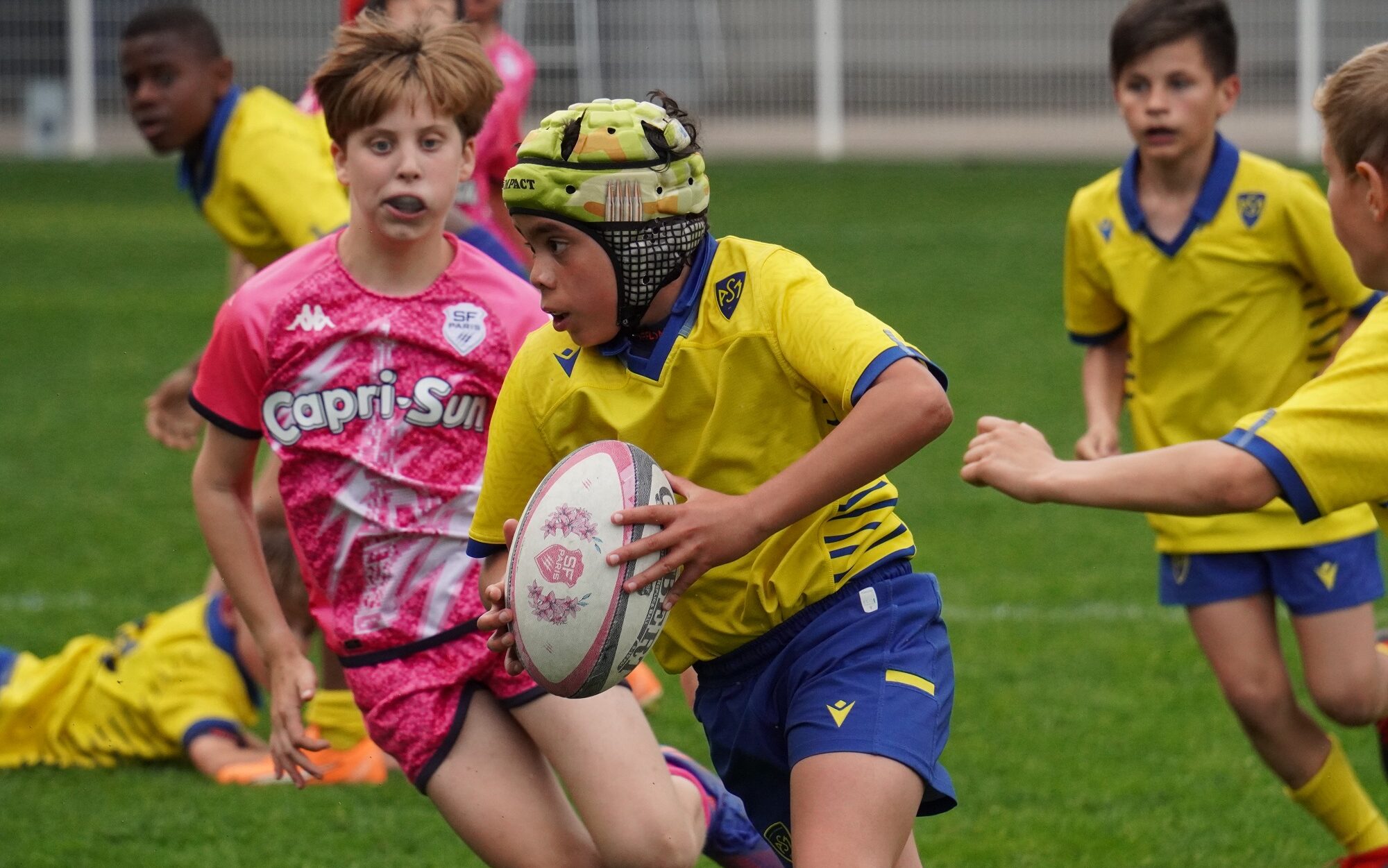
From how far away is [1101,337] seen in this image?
5.27 meters

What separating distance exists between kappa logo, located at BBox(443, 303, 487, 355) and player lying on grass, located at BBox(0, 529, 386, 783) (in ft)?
6.36

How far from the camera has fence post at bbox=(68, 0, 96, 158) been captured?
22172mm

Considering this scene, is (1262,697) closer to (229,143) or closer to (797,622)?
(797,622)

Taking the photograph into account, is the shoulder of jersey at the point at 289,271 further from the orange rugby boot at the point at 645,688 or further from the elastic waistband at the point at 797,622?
the orange rugby boot at the point at 645,688

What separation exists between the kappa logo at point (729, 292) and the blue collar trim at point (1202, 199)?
2040mm

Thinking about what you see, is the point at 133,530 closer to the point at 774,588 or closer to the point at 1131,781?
the point at 1131,781

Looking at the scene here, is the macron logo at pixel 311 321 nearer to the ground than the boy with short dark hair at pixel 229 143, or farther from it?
nearer to the ground

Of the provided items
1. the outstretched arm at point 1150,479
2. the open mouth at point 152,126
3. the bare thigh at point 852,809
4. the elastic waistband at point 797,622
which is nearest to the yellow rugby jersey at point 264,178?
the open mouth at point 152,126

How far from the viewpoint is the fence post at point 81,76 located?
22.2 metres

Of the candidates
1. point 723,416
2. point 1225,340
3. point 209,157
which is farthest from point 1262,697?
point 209,157

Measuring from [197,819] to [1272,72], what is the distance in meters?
19.0

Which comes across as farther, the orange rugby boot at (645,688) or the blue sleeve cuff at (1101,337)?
the orange rugby boot at (645,688)

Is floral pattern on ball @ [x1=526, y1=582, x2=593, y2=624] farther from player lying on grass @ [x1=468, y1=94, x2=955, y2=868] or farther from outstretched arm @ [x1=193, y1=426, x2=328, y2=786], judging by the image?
outstretched arm @ [x1=193, y1=426, x2=328, y2=786]

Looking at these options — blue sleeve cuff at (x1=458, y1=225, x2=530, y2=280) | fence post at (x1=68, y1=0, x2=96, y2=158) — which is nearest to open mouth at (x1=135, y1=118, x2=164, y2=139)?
blue sleeve cuff at (x1=458, y1=225, x2=530, y2=280)
